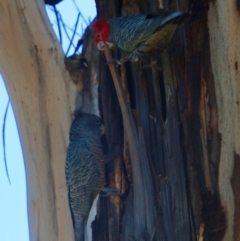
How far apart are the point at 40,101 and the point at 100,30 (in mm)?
384

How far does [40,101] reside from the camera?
236cm

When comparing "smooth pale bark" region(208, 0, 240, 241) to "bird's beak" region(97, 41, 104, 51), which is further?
"bird's beak" region(97, 41, 104, 51)

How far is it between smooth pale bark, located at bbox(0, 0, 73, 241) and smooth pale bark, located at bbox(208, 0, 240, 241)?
0.62 metres

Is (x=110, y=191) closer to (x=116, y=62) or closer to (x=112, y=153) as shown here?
(x=112, y=153)

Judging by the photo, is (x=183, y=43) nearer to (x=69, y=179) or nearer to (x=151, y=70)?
(x=151, y=70)

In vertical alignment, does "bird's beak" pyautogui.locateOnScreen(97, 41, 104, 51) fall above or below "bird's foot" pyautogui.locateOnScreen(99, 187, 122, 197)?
above

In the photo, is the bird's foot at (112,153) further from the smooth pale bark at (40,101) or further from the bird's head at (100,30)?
the bird's head at (100,30)

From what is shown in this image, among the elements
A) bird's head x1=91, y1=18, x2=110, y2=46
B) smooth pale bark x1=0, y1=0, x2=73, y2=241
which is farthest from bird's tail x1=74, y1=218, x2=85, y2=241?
bird's head x1=91, y1=18, x2=110, y2=46

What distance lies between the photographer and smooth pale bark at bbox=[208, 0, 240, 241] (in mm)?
2121

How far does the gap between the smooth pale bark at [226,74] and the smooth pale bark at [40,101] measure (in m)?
0.62

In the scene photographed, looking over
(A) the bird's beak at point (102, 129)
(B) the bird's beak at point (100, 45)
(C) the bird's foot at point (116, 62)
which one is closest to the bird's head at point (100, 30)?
(B) the bird's beak at point (100, 45)

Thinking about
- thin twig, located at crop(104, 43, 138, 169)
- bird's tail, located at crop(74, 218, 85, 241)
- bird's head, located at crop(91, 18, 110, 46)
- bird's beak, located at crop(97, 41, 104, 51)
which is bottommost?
bird's tail, located at crop(74, 218, 85, 241)

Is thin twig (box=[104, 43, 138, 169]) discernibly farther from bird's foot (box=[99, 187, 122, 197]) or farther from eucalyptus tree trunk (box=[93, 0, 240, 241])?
bird's foot (box=[99, 187, 122, 197])

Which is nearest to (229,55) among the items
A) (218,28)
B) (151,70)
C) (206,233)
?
(218,28)
